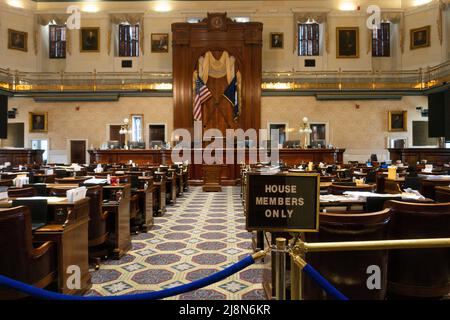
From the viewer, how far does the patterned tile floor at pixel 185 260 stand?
3.53 metres

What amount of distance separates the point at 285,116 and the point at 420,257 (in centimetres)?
1592

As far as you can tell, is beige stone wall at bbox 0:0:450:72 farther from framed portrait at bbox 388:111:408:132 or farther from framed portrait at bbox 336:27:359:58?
framed portrait at bbox 388:111:408:132

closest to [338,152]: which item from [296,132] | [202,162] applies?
[296,132]

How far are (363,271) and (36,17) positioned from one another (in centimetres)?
2242

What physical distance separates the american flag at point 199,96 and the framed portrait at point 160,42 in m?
3.68

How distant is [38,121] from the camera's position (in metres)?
18.4

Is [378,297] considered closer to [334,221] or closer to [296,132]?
[334,221]

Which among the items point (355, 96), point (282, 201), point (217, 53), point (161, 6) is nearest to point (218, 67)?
point (217, 53)

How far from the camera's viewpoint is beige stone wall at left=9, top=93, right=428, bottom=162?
18.0m

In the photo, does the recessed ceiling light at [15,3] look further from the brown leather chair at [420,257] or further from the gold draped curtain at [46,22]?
the brown leather chair at [420,257]

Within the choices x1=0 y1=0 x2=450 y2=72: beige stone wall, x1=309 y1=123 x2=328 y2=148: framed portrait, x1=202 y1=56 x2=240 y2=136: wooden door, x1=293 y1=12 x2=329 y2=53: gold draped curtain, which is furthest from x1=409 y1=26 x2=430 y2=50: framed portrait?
x1=202 y1=56 x2=240 y2=136: wooden door

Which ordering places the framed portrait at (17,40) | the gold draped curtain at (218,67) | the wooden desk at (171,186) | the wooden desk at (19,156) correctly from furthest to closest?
the framed portrait at (17,40) < the gold draped curtain at (218,67) < the wooden desk at (19,156) < the wooden desk at (171,186)

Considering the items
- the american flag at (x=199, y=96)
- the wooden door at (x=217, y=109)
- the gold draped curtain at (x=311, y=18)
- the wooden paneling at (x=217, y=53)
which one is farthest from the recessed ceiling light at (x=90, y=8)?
the gold draped curtain at (x=311, y=18)
